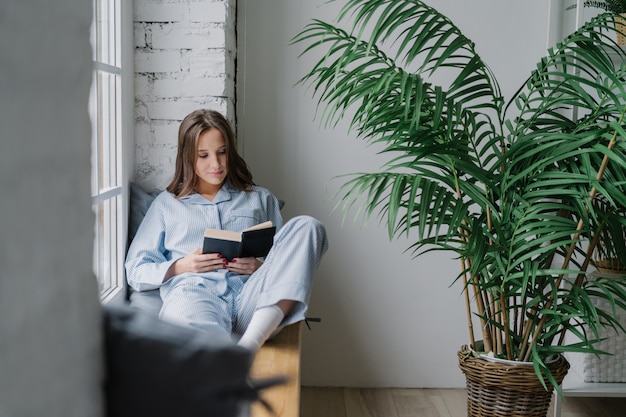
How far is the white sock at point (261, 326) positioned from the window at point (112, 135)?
1.75ft

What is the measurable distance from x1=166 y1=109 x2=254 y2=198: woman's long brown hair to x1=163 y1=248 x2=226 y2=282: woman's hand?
28cm

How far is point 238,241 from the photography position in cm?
241

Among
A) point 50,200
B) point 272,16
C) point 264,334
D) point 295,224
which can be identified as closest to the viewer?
point 50,200

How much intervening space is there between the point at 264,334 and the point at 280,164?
1.10 m

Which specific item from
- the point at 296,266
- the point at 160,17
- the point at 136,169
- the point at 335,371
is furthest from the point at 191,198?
the point at 335,371

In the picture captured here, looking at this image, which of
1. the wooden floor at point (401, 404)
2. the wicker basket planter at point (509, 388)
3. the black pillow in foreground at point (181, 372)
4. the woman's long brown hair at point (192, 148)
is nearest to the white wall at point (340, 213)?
the wooden floor at point (401, 404)

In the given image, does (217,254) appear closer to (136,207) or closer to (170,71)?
(136,207)

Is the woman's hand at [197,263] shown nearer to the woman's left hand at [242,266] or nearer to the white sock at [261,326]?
the woman's left hand at [242,266]

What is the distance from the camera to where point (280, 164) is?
3168 mm

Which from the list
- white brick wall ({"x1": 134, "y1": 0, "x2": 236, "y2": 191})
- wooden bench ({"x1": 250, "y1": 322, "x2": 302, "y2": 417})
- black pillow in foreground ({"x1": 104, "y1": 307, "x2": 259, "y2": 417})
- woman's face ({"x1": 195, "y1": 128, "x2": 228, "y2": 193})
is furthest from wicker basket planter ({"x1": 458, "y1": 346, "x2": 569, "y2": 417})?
black pillow in foreground ({"x1": 104, "y1": 307, "x2": 259, "y2": 417})

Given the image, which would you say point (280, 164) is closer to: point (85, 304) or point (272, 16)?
point (272, 16)

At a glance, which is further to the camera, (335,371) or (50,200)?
(335,371)

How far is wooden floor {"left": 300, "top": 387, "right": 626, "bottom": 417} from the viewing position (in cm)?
296

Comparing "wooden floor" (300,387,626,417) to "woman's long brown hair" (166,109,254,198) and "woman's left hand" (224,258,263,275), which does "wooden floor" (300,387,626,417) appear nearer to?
"woman's left hand" (224,258,263,275)
